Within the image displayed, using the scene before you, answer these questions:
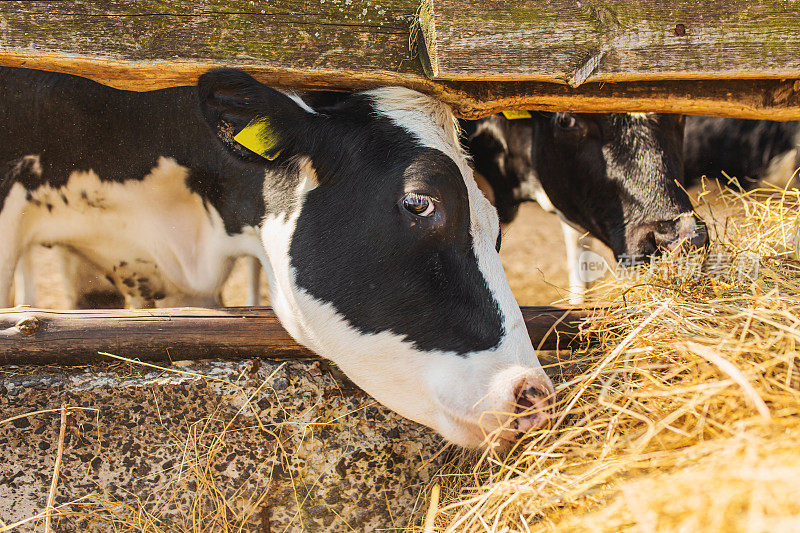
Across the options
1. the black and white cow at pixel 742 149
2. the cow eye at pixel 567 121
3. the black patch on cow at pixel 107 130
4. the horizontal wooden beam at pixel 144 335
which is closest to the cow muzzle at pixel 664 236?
the cow eye at pixel 567 121

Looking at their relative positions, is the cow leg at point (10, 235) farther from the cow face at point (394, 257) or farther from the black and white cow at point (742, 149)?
the black and white cow at point (742, 149)

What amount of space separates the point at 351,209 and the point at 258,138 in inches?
13.1

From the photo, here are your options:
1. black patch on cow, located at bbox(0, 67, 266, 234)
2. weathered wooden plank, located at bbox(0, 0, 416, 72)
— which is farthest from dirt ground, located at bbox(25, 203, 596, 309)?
weathered wooden plank, located at bbox(0, 0, 416, 72)

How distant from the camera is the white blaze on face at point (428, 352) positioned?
1.66 metres

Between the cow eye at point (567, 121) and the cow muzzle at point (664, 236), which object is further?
the cow eye at point (567, 121)

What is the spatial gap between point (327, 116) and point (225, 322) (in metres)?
0.67

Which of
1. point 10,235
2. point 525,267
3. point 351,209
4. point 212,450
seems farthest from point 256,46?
point 525,267

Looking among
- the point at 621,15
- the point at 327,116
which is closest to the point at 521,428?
the point at 327,116

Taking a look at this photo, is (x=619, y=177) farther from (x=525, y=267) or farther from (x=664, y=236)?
(x=525, y=267)

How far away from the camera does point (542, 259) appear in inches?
249

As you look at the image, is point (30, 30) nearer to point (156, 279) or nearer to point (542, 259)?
point (156, 279)

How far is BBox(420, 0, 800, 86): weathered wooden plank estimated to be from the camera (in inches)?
69.2

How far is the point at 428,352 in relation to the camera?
1732mm

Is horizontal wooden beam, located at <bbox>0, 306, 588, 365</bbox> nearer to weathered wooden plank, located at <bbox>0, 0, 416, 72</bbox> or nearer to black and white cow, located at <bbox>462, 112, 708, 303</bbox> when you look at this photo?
weathered wooden plank, located at <bbox>0, 0, 416, 72</bbox>
